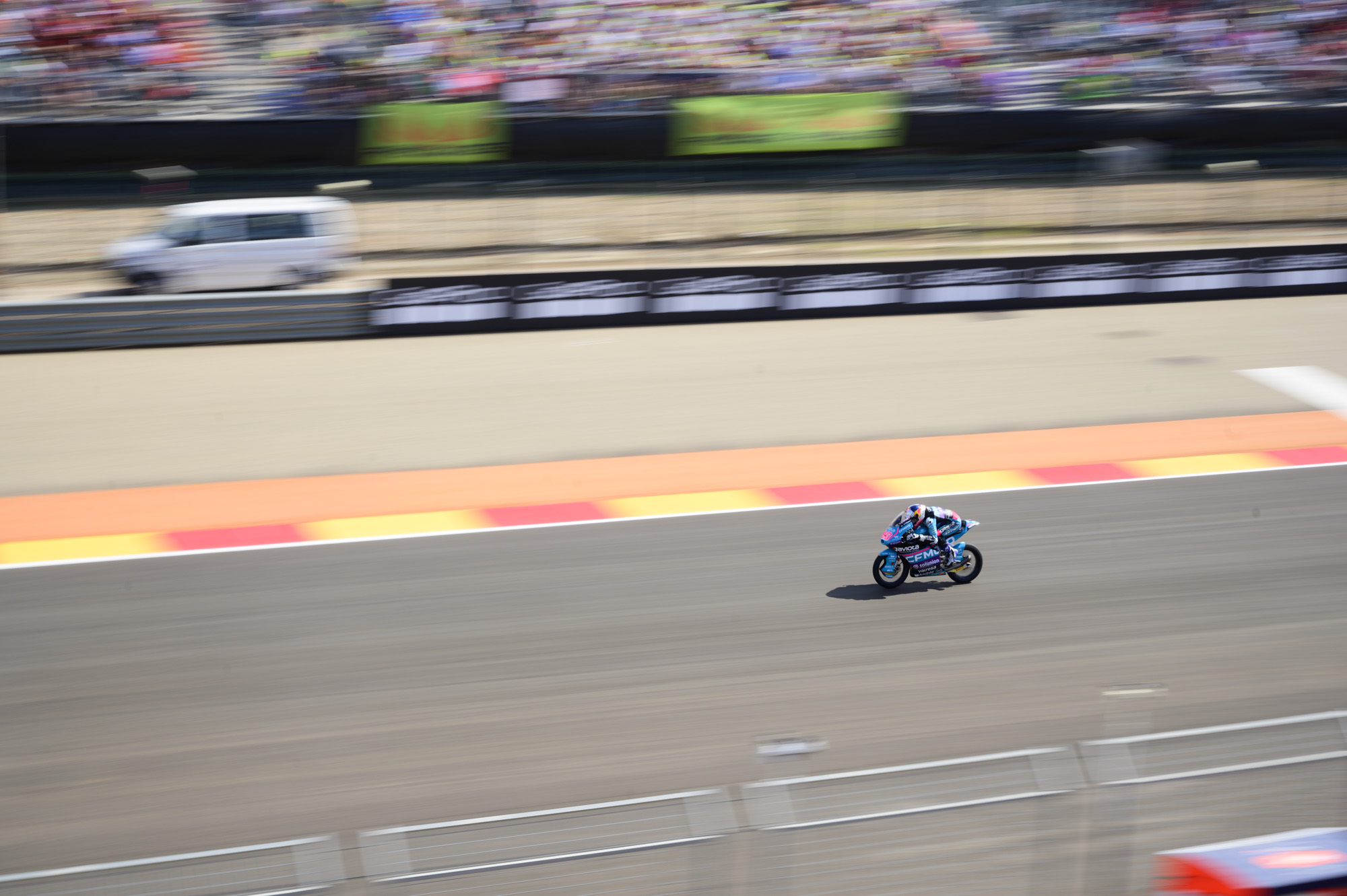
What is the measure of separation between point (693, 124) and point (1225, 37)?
38.1ft

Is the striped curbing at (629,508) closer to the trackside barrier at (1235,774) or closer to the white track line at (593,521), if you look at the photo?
the white track line at (593,521)

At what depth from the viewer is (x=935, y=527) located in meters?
8.23

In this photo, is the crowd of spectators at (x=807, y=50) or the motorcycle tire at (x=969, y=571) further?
the crowd of spectators at (x=807, y=50)

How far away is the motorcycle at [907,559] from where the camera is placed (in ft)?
26.9

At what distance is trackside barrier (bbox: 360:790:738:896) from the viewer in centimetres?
403

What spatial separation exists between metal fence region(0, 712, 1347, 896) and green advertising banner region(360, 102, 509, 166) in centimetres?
1608

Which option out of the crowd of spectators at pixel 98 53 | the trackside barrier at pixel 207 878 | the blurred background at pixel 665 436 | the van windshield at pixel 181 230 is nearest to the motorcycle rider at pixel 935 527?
the blurred background at pixel 665 436

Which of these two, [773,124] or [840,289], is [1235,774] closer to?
[840,289]

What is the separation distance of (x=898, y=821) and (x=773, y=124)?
17816 mm

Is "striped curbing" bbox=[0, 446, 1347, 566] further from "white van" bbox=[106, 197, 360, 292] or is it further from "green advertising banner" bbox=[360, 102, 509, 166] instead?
"green advertising banner" bbox=[360, 102, 509, 166]

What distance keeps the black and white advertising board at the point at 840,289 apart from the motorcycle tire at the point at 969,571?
815 centimetres

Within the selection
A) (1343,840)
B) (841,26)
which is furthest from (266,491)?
(841,26)

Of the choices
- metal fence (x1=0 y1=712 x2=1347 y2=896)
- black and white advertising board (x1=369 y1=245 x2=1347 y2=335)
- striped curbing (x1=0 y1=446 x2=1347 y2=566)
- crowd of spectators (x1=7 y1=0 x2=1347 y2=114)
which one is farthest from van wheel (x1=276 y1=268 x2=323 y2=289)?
metal fence (x1=0 y1=712 x2=1347 y2=896)

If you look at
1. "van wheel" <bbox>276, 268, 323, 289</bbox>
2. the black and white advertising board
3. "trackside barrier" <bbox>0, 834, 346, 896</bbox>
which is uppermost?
"van wheel" <bbox>276, 268, 323, 289</bbox>
